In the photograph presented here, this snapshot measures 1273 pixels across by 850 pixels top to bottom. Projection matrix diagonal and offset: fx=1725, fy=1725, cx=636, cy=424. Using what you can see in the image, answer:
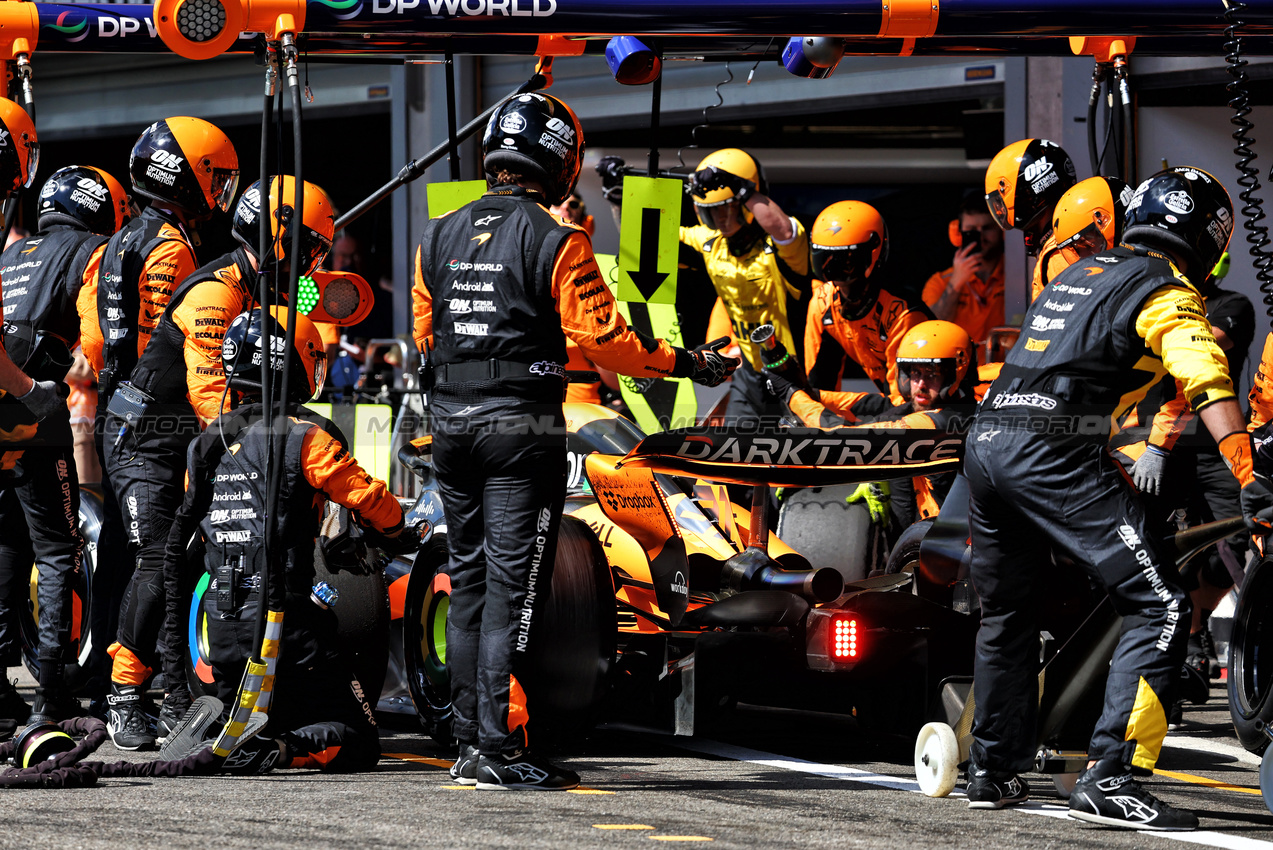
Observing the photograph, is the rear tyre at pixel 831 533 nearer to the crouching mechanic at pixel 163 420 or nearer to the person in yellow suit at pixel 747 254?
the person in yellow suit at pixel 747 254

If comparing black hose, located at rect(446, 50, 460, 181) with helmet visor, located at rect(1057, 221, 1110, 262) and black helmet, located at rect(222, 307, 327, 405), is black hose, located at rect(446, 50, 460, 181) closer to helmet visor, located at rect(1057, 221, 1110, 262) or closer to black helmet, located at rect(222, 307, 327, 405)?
black helmet, located at rect(222, 307, 327, 405)

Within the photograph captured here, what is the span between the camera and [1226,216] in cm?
497

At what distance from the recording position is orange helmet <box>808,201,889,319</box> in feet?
26.8

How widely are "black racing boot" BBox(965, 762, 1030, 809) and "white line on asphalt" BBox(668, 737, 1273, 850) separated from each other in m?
0.04

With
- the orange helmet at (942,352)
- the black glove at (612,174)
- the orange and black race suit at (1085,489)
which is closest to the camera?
the orange and black race suit at (1085,489)

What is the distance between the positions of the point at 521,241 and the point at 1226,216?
206 cm

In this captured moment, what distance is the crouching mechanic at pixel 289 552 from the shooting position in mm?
5457

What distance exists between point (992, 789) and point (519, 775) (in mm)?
1349

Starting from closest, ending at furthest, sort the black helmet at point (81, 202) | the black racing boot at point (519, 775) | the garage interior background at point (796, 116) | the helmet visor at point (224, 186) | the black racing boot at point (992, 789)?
the black racing boot at point (992, 789), the black racing boot at point (519, 775), the helmet visor at point (224, 186), the black helmet at point (81, 202), the garage interior background at point (796, 116)

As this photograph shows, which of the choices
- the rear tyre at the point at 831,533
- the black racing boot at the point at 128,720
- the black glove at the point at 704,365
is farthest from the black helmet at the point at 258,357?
the rear tyre at the point at 831,533

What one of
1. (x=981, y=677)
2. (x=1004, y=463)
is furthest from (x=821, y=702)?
(x=1004, y=463)

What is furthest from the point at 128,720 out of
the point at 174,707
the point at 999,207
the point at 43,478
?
the point at 999,207

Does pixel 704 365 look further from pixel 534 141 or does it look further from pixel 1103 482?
pixel 1103 482

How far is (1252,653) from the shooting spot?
556 centimetres
